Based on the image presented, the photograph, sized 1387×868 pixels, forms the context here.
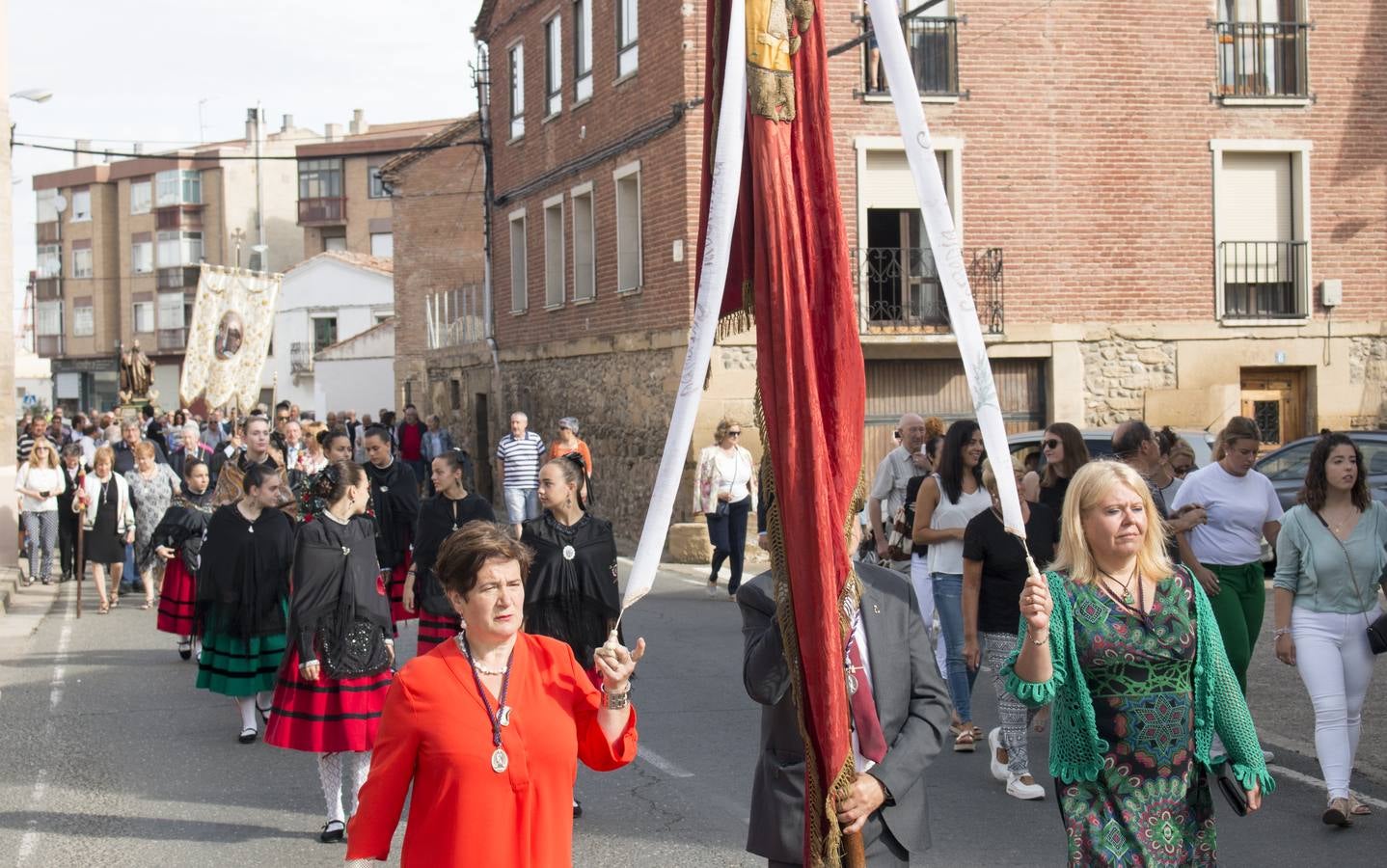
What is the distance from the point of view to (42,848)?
23.7 feet

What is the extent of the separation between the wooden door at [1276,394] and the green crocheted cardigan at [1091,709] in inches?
751

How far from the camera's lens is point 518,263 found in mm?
29578

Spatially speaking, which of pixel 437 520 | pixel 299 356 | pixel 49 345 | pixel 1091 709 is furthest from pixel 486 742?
pixel 49 345

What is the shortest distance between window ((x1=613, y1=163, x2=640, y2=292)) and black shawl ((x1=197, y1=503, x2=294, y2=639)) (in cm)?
1441

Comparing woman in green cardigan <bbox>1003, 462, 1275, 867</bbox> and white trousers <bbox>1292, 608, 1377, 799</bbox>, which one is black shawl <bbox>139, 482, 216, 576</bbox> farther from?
woman in green cardigan <bbox>1003, 462, 1275, 867</bbox>

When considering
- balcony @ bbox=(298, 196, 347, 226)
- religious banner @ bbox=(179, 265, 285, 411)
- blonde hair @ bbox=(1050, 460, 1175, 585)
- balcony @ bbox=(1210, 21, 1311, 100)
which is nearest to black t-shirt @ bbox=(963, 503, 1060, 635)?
blonde hair @ bbox=(1050, 460, 1175, 585)

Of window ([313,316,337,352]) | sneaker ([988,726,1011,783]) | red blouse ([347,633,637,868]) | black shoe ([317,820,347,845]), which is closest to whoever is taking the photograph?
red blouse ([347,633,637,868])

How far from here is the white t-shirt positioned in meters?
8.24

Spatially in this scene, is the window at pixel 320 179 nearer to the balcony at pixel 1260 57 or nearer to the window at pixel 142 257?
the window at pixel 142 257

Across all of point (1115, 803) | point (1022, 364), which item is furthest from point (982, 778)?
point (1022, 364)

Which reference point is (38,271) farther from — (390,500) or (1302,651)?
(1302,651)

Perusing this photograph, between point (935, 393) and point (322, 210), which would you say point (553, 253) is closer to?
point (935, 393)

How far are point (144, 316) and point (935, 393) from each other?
2478 inches

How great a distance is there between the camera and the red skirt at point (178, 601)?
12.8m
